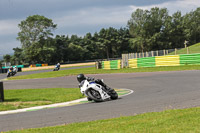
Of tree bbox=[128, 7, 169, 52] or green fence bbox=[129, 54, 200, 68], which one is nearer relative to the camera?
green fence bbox=[129, 54, 200, 68]

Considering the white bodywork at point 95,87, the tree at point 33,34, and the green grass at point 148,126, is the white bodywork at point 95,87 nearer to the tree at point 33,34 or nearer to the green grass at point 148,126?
the green grass at point 148,126

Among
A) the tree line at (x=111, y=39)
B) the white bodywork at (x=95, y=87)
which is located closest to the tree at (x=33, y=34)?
the tree line at (x=111, y=39)

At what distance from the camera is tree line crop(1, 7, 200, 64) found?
3177 inches

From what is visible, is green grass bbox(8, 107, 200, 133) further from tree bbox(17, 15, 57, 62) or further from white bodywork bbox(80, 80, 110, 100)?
tree bbox(17, 15, 57, 62)

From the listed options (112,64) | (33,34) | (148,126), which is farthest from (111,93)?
(33,34)

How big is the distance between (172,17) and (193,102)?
9905 cm

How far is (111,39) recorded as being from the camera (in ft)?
352

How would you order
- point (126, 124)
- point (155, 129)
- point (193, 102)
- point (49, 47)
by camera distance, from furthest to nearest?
point (49, 47) → point (193, 102) → point (126, 124) → point (155, 129)

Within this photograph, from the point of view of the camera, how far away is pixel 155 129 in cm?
546

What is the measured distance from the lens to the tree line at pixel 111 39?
265 ft

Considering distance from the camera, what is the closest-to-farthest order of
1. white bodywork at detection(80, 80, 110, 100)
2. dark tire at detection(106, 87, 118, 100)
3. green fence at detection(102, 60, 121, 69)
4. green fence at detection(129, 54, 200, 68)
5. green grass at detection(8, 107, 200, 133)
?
green grass at detection(8, 107, 200, 133)
white bodywork at detection(80, 80, 110, 100)
dark tire at detection(106, 87, 118, 100)
green fence at detection(129, 54, 200, 68)
green fence at detection(102, 60, 121, 69)

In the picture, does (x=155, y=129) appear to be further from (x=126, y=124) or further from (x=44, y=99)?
(x=44, y=99)

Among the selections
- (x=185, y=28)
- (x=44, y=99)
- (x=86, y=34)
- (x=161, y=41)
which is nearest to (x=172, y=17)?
(x=185, y=28)

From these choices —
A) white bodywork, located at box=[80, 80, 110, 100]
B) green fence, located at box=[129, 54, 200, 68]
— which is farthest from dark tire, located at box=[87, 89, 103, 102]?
green fence, located at box=[129, 54, 200, 68]
